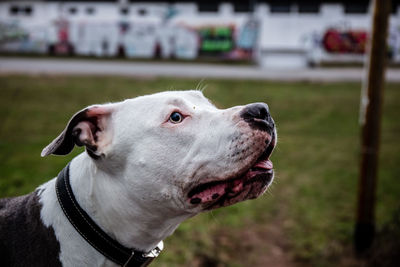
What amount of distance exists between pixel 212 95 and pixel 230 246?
9.32 meters

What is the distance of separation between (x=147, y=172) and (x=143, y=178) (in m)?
0.04

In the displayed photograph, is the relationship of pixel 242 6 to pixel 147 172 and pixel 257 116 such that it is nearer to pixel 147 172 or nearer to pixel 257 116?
pixel 257 116

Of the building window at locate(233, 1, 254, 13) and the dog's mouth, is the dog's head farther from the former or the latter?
the building window at locate(233, 1, 254, 13)

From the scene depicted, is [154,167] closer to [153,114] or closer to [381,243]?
[153,114]

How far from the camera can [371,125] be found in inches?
168

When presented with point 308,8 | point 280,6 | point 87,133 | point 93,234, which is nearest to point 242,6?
point 280,6

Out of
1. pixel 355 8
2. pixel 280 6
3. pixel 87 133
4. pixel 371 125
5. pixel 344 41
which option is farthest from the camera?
pixel 280 6

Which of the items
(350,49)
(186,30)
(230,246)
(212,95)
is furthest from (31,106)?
(350,49)

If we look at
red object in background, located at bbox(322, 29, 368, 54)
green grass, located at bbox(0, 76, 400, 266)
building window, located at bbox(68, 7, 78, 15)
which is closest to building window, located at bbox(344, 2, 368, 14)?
red object in background, located at bbox(322, 29, 368, 54)

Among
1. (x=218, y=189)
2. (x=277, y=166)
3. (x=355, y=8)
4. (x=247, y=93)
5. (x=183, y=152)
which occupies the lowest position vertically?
(x=277, y=166)

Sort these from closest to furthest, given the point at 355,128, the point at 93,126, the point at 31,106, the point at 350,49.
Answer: the point at 93,126
the point at 355,128
the point at 31,106
the point at 350,49

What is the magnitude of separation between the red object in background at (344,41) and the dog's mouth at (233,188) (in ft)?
90.2

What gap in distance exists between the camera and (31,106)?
1139cm

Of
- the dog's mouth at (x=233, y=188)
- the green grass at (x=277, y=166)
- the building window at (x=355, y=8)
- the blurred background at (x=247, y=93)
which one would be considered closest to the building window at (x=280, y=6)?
the blurred background at (x=247, y=93)
